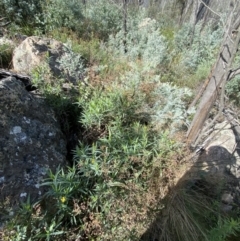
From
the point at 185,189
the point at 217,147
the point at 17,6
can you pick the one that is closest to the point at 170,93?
the point at 217,147

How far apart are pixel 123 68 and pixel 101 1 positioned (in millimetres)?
2835

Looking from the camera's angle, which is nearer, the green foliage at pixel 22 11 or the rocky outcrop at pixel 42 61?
the rocky outcrop at pixel 42 61

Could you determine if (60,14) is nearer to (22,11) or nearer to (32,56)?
(22,11)

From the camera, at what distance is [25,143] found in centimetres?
178

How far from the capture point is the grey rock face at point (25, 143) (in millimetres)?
1575

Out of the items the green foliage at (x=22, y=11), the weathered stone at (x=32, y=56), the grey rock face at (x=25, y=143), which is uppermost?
the green foliage at (x=22, y=11)

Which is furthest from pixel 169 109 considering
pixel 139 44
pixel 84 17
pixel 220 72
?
pixel 84 17

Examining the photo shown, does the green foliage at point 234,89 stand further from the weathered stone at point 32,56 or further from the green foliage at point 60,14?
the green foliage at point 60,14

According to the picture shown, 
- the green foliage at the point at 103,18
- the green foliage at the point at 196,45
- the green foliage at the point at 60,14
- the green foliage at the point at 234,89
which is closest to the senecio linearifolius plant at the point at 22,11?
the green foliage at the point at 60,14

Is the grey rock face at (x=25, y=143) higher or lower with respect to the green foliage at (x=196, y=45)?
lower

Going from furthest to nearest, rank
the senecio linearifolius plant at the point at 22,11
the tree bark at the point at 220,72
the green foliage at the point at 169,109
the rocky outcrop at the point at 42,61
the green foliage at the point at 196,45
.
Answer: the green foliage at the point at 196,45 < the senecio linearifolius plant at the point at 22,11 < the rocky outcrop at the point at 42,61 < the green foliage at the point at 169,109 < the tree bark at the point at 220,72

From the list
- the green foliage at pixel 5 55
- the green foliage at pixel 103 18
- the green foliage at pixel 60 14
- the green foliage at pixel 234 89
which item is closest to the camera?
the green foliage at pixel 5 55

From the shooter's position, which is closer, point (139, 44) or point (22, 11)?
point (22, 11)

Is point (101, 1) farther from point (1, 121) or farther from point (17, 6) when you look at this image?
point (1, 121)
